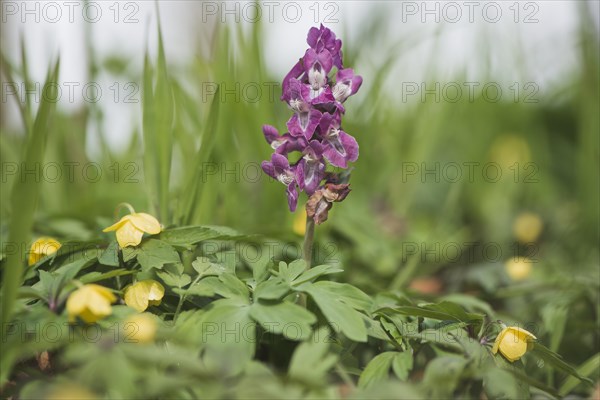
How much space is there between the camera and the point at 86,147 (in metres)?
2.73

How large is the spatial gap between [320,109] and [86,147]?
1727 mm

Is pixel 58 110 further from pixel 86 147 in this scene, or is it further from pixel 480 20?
pixel 480 20

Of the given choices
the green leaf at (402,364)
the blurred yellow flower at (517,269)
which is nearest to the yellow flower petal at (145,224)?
the green leaf at (402,364)

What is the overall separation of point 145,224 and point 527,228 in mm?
2125

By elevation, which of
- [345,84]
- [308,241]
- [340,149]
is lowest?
[308,241]

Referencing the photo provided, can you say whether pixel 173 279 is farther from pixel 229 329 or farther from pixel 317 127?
pixel 317 127

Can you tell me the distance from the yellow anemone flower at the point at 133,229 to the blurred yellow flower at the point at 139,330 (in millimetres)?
213

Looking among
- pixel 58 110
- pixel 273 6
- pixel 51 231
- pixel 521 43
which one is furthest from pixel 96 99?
pixel 521 43

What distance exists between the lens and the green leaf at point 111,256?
129cm

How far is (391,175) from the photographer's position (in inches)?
121

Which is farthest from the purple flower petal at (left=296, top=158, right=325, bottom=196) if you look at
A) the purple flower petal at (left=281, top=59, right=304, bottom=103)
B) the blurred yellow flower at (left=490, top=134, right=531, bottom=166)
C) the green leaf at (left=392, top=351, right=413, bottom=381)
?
the blurred yellow flower at (left=490, top=134, right=531, bottom=166)

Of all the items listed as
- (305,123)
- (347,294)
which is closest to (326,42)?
(305,123)

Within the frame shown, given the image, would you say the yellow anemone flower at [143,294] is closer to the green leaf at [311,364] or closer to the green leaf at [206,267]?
the green leaf at [206,267]

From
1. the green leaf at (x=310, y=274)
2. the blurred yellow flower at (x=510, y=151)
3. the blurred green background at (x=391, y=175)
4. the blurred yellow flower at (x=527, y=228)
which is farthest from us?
the blurred yellow flower at (x=510, y=151)
